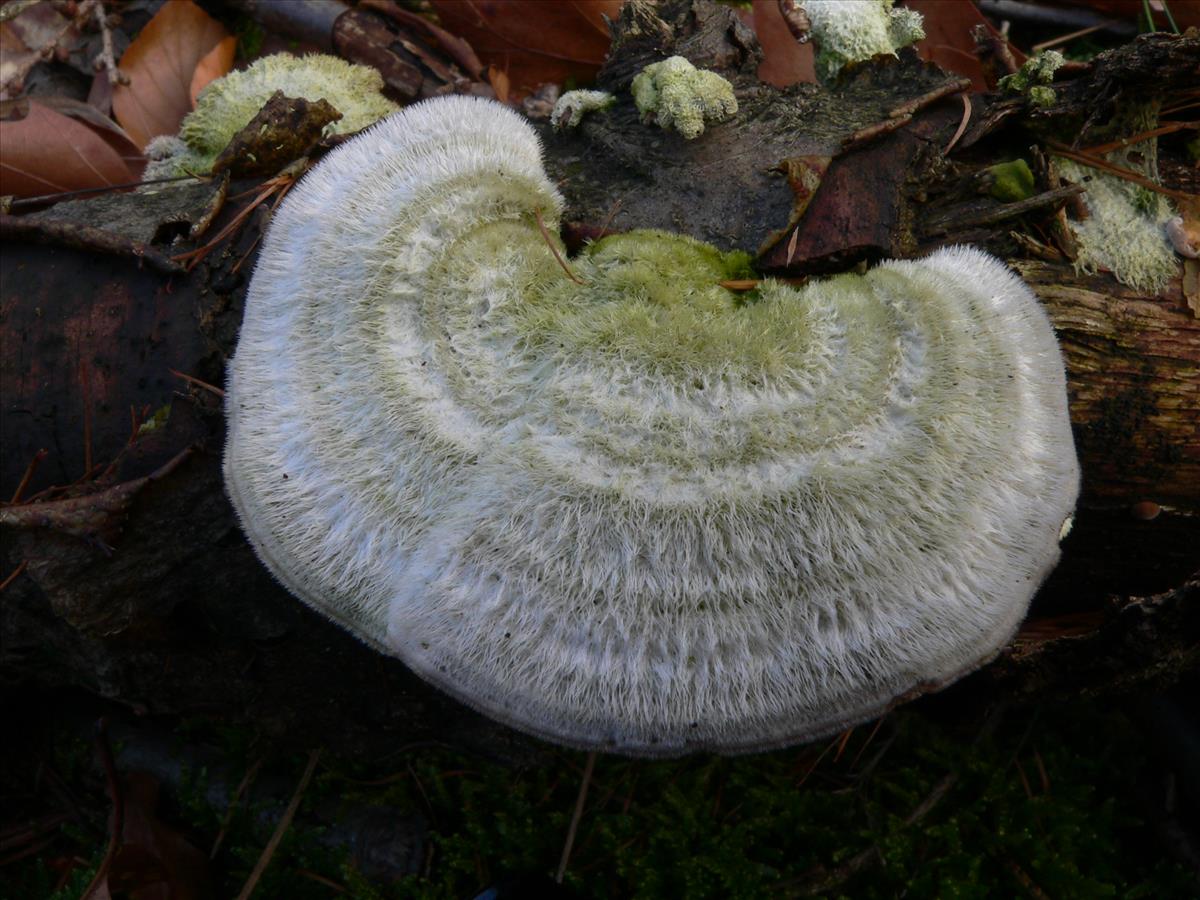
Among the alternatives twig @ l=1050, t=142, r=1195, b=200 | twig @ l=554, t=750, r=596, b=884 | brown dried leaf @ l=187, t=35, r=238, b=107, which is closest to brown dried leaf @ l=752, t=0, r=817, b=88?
twig @ l=1050, t=142, r=1195, b=200

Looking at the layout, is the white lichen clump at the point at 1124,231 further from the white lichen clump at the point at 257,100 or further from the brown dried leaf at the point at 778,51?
the white lichen clump at the point at 257,100

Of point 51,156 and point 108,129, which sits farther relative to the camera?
point 108,129

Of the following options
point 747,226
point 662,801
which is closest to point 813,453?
point 747,226

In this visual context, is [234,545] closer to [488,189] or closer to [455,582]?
[455,582]

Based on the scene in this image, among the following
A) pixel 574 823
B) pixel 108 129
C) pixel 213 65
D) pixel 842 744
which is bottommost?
pixel 574 823

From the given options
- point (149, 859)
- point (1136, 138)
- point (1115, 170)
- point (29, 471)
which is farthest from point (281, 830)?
point (1136, 138)

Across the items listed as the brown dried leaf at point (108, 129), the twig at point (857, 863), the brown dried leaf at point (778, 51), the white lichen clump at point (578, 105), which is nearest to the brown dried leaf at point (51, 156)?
the brown dried leaf at point (108, 129)

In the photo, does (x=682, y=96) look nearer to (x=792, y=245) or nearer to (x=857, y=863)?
(x=792, y=245)
